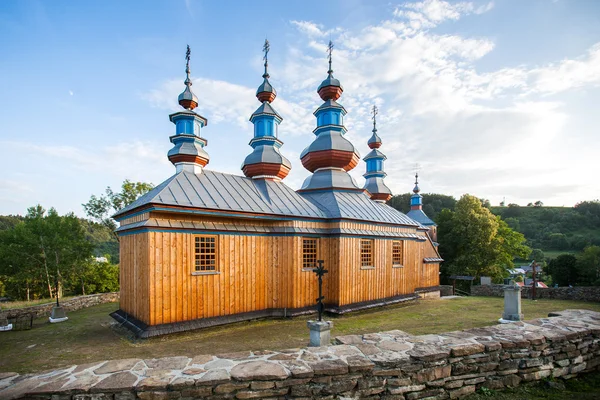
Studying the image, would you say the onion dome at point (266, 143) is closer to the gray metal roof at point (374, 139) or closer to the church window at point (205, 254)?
the church window at point (205, 254)

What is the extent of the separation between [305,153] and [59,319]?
1293 centimetres

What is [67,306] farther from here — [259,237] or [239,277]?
[259,237]

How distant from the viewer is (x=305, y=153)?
52.0 feet

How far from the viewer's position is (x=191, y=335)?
8969mm

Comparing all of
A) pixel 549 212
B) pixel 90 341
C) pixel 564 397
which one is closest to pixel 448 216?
pixel 564 397

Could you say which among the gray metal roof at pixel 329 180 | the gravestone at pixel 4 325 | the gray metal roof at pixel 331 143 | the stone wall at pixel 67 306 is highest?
the gray metal roof at pixel 331 143

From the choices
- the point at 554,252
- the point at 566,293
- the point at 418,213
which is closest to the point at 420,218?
the point at 418,213

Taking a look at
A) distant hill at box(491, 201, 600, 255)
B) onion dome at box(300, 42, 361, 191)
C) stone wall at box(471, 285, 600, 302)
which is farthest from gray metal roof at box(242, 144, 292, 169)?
distant hill at box(491, 201, 600, 255)

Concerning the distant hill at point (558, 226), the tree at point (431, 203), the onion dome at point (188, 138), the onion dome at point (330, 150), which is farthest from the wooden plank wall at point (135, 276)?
the distant hill at point (558, 226)

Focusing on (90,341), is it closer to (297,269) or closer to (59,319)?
(59,319)

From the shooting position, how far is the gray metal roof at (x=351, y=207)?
12578 millimetres

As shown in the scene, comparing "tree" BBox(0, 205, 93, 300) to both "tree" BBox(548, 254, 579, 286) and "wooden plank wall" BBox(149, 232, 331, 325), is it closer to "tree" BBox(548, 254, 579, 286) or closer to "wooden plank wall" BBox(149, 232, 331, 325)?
"wooden plank wall" BBox(149, 232, 331, 325)

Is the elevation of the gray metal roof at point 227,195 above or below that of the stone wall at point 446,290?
above

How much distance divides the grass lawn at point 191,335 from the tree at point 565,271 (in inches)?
416
